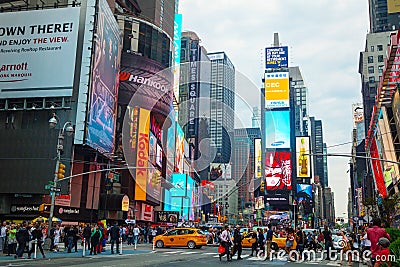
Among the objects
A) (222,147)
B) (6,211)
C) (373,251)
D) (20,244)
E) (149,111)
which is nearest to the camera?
(373,251)

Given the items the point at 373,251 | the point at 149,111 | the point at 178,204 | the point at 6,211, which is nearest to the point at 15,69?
→ the point at 6,211

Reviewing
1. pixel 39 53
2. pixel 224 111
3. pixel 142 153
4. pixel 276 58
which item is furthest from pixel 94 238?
pixel 276 58

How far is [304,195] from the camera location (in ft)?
420

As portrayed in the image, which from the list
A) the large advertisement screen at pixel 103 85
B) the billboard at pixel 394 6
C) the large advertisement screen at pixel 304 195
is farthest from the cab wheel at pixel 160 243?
the billboard at pixel 394 6

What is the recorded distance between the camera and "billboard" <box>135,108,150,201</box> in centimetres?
6372

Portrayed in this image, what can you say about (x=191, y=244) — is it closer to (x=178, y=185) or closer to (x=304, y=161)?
(x=178, y=185)

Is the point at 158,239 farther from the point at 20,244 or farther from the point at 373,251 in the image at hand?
the point at 373,251

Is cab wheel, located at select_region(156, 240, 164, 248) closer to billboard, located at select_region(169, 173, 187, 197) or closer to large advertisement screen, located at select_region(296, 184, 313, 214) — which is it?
billboard, located at select_region(169, 173, 187, 197)

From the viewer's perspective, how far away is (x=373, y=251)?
441 inches

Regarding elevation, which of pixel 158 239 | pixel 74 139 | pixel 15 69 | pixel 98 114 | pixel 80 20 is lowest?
pixel 158 239

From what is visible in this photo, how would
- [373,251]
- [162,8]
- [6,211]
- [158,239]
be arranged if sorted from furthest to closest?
1. [162,8]
2. [6,211]
3. [158,239]
4. [373,251]

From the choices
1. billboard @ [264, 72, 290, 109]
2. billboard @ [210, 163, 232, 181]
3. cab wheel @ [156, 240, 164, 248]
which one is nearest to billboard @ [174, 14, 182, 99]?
billboard @ [264, 72, 290, 109]

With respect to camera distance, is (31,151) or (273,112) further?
(273,112)

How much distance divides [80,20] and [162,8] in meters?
45.4
